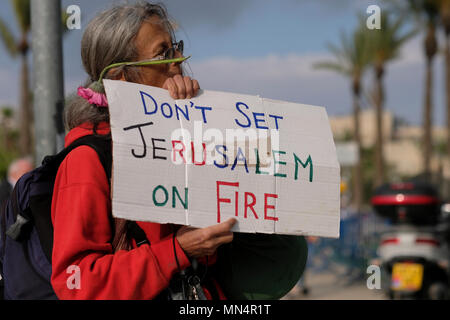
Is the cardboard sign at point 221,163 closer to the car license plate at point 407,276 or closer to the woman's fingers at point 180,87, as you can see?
the woman's fingers at point 180,87

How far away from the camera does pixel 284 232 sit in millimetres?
1963

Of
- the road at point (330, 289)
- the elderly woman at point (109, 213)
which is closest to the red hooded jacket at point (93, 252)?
the elderly woman at point (109, 213)

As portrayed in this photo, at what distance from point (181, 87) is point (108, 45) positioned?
277mm

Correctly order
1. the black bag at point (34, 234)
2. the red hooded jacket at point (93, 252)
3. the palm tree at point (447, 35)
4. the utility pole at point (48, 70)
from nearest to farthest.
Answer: the red hooded jacket at point (93, 252)
the black bag at point (34, 234)
the utility pole at point (48, 70)
the palm tree at point (447, 35)

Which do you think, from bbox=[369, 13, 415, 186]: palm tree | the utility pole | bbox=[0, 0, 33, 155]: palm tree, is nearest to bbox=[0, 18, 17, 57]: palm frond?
bbox=[0, 0, 33, 155]: palm tree

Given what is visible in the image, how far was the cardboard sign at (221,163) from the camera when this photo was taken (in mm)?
1814

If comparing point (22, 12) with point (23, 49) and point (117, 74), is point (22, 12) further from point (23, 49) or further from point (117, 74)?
point (117, 74)

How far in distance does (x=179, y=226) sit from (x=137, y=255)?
0.23 m

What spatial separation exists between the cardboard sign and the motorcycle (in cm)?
613

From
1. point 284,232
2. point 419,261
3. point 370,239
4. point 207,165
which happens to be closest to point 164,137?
point 207,165

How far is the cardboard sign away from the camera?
1.81 meters

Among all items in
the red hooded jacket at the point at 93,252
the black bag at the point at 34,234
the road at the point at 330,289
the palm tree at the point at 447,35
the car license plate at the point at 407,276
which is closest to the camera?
the red hooded jacket at the point at 93,252

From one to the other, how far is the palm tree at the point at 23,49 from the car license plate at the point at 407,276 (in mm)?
16490
